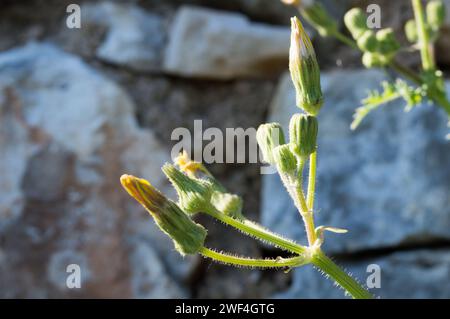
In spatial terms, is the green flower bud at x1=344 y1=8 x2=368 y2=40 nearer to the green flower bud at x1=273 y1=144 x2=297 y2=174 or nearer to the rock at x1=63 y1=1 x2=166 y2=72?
the green flower bud at x1=273 y1=144 x2=297 y2=174

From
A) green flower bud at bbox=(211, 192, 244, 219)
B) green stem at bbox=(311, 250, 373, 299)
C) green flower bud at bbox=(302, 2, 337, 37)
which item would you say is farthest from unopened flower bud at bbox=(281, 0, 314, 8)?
green stem at bbox=(311, 250, 373, 299)

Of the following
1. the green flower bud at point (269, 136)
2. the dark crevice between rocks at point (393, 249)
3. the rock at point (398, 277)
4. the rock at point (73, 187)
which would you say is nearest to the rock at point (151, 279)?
the rock at point (73, 187)

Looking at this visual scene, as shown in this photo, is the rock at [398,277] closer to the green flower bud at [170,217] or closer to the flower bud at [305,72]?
the flower bud at [305,72]

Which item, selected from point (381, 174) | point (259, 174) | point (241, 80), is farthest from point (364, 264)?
point (241, 80)

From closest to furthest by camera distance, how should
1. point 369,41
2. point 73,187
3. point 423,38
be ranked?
point 369,41 < point 423,38 < point 73,187

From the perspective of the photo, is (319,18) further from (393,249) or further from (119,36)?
(119,36)

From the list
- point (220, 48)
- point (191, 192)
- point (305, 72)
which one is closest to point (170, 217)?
point (191, 192)
